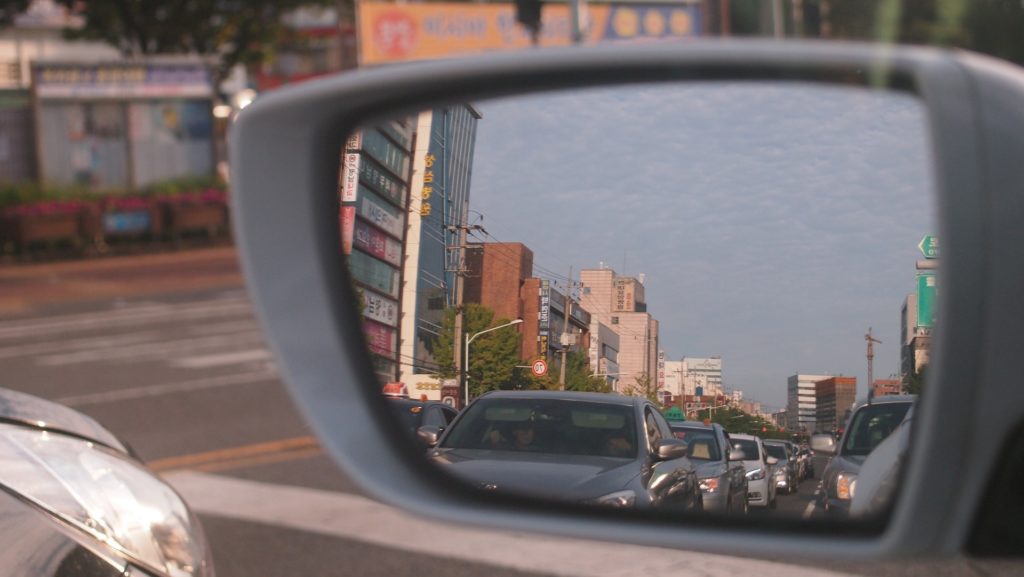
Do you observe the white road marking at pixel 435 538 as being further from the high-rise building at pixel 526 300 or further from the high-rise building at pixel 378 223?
the high-rise building at pixel 526 300

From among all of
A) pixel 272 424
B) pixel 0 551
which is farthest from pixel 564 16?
pixel 0 551

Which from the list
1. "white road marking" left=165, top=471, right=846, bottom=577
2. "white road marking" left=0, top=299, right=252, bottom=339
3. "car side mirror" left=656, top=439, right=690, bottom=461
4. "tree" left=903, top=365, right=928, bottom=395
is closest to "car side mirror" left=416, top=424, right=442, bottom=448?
"car side mirror" left=656, top=439, right=690, bottom=461

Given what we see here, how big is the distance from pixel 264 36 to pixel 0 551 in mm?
29466

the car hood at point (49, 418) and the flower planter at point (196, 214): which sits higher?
the flower planter at point (196, 214)

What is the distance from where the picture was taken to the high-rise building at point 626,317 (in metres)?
1.47

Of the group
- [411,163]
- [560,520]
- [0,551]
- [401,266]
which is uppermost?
[411,163]

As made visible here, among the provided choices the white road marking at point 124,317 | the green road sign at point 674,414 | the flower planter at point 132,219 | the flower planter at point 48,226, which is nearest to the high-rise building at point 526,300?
the green road sign at point 674,414

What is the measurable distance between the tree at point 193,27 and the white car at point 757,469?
2860cm

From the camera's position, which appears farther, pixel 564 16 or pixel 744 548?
pixel 564 16

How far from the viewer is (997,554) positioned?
1.22 meters

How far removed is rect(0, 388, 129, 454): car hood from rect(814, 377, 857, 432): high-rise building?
2.22 metres

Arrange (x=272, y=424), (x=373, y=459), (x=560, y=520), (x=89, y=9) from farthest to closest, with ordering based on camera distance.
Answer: (x=89, y=9) < (x=272, y=424) < (x=373, y=459) < (x=560, y=520)

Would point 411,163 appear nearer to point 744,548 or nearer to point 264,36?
point 744,548

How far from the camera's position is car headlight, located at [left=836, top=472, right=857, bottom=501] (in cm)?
140
